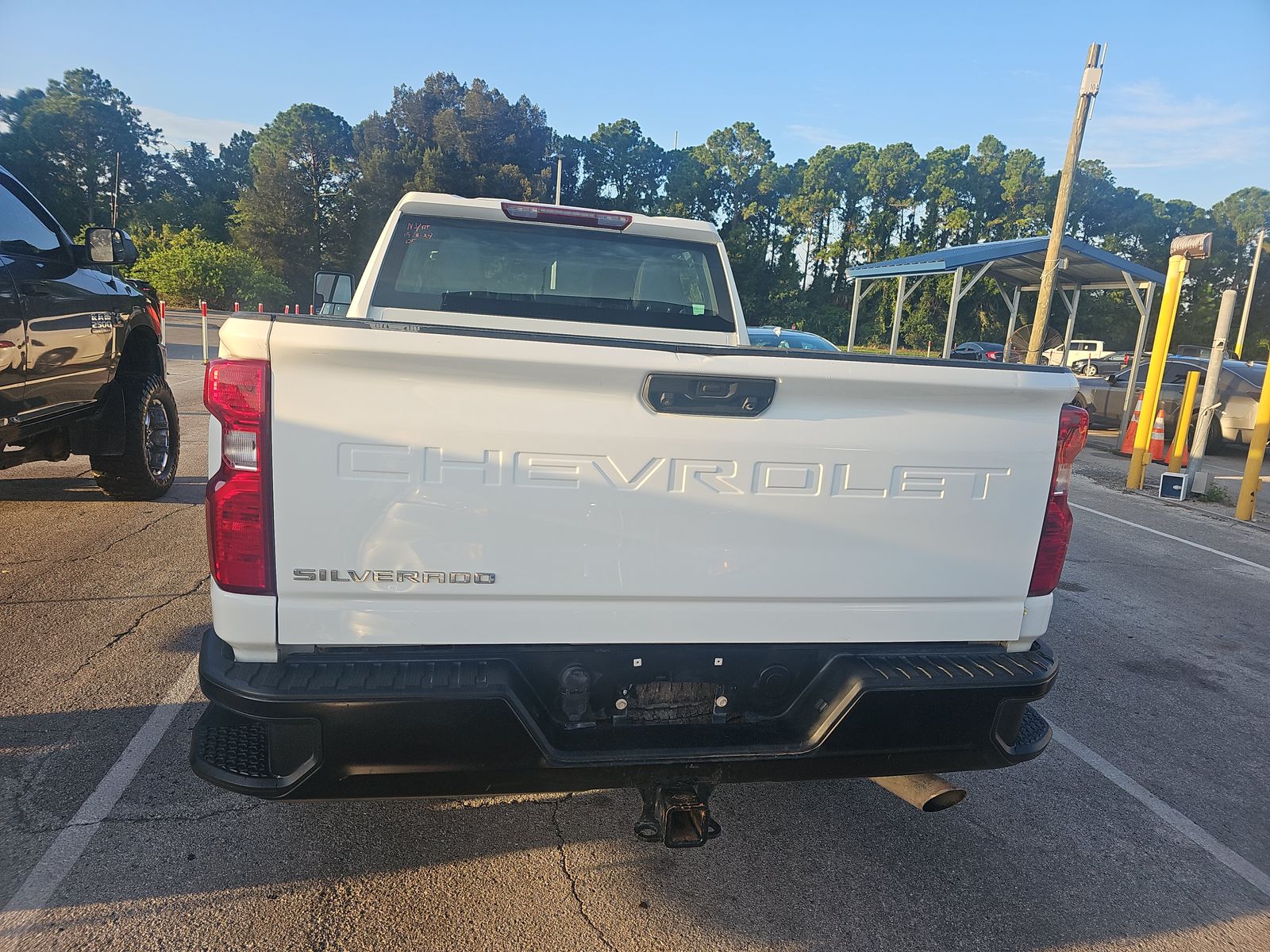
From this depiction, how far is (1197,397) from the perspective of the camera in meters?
14.8

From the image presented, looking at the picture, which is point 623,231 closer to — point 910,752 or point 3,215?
point 910,752

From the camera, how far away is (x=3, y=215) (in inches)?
185

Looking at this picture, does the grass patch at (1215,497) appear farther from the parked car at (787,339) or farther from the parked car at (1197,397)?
the parked car at (787,339)

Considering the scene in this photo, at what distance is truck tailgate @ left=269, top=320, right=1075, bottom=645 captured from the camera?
74.9 inches

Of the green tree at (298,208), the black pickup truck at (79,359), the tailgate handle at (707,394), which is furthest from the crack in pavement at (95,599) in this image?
the green tree at (298,208)

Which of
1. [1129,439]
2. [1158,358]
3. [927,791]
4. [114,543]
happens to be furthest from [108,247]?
[1129,439]

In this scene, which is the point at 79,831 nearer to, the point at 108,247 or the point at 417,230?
the point at 417,230

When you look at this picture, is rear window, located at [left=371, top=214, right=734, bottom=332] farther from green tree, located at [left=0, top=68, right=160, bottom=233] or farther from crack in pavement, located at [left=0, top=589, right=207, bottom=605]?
green tree, located at [left=0, top=68, right=160, bottom=233]

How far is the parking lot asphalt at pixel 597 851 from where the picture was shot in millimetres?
2342

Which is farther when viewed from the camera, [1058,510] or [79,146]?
[79,146]

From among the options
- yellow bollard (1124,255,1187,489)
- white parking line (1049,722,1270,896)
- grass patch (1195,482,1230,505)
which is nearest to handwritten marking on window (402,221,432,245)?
white parking line (1049,722,1270,896)

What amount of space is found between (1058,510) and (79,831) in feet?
10.2

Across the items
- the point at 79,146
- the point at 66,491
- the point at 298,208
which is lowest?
the point at 66,491

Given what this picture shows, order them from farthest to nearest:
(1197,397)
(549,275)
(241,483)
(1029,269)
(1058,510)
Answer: (1029,269)
(1197,397)
(549,275)
(1058,510)
(241,483)
